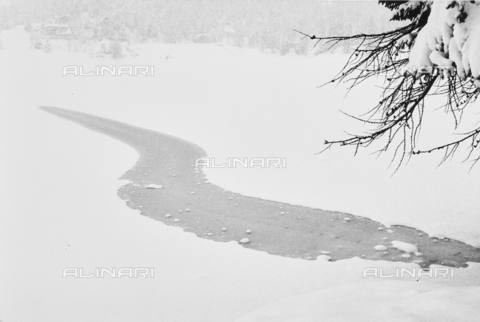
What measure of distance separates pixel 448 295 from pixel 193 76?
31864 mm

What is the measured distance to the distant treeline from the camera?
4669 centimetres

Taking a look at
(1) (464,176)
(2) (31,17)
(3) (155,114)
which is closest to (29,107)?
(3) (155,114)

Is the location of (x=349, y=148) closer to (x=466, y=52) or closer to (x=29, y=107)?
(x=466, y=52)

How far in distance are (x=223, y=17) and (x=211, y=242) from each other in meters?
58.5

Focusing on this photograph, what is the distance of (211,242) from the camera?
8.04 meters

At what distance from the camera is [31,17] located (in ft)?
186

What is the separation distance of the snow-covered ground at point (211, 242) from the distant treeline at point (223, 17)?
25.5 metres

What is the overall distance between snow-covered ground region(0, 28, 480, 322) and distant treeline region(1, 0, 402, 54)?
25479 mm

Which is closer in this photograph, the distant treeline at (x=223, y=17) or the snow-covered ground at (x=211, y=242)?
the snow-covered ground at (x=211, y=242)

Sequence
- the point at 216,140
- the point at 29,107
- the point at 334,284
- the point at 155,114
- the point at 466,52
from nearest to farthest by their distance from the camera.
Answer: the point at 466,52 < the point at 334,284 < the point at 216,140 < the point at 155,114 < the point at 29,107

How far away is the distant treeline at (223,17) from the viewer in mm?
46688

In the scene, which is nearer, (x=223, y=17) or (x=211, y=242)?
(x=211, y=242)

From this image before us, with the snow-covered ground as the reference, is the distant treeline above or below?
above

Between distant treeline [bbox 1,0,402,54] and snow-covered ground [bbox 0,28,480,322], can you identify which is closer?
snow-covered ground [bbox 0,28,480,322]
